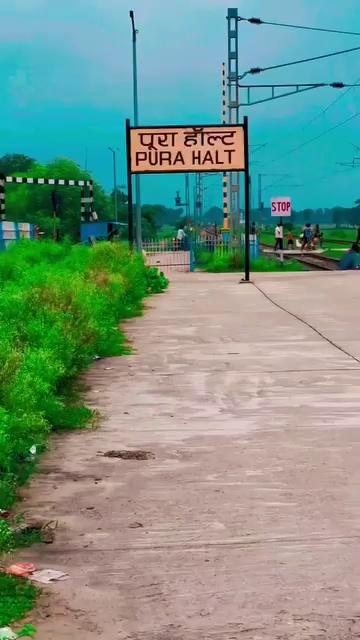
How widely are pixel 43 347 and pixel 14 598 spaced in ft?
14.4

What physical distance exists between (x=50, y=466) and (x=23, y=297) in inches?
165

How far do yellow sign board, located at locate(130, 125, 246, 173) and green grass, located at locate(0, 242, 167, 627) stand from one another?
23.3 feet

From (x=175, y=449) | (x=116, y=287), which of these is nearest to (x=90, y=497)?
(x=175, y=449)

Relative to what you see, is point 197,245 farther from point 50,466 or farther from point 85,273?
point 50,466

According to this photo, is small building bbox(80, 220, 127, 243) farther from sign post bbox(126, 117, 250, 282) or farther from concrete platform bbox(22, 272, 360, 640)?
concrete platform bbox(22, 272, 360, 640)

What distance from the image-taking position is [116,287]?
50.4 feet

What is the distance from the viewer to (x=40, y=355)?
734 cm

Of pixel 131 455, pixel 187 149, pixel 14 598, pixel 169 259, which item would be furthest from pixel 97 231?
pixel 14 598

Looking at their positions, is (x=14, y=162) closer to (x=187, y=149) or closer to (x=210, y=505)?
(x=187, y=149)

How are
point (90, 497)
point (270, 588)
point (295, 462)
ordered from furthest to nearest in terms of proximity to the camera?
point (295, 462) < point (90, 497) < point (270, 588)

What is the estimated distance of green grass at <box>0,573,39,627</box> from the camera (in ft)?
12.1

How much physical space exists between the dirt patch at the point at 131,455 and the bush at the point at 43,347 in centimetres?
48

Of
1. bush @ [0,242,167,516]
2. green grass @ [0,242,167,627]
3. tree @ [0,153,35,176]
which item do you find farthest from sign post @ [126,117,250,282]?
tree @ [0,153,35,176]

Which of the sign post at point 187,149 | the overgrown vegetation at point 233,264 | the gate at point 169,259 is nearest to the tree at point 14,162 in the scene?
the gate at point 169,259
